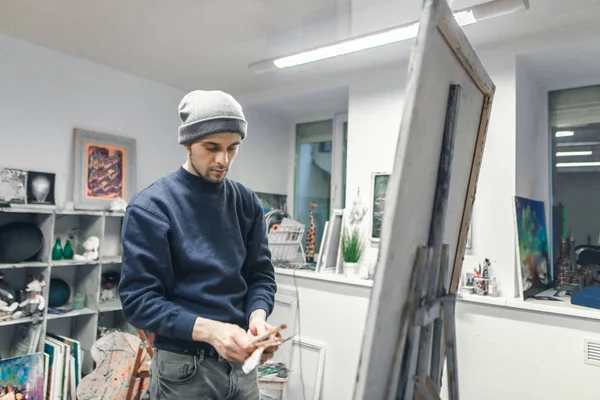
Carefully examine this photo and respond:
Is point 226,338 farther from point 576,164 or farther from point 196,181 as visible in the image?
point 576,164

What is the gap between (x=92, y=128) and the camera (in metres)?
3.05

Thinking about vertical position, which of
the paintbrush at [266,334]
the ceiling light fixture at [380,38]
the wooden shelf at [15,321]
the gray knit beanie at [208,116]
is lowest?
the wooden shelf at [15,321]

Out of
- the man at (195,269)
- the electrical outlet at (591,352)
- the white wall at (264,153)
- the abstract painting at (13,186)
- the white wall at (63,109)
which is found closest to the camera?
the man at (195,269)

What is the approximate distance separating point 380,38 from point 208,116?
5.19 ft

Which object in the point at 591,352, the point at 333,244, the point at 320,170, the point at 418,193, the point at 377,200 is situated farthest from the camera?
the point at 320,170

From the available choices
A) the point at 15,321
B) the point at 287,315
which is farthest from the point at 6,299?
the point at 287,315

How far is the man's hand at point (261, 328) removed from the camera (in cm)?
105

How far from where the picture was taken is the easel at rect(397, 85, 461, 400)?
0.82 meters

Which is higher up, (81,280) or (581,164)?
(581,164)

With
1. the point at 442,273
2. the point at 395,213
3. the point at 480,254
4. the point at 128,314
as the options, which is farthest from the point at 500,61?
the point at 128,314

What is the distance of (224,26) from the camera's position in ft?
7.85

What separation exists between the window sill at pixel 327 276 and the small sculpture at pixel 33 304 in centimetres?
149

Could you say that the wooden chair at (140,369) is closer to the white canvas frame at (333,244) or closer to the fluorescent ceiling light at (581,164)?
the white canvas frame at (333,244)

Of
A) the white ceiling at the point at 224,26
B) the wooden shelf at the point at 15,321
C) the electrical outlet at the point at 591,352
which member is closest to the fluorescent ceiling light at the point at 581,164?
the white ceiling at the point at 224,26
